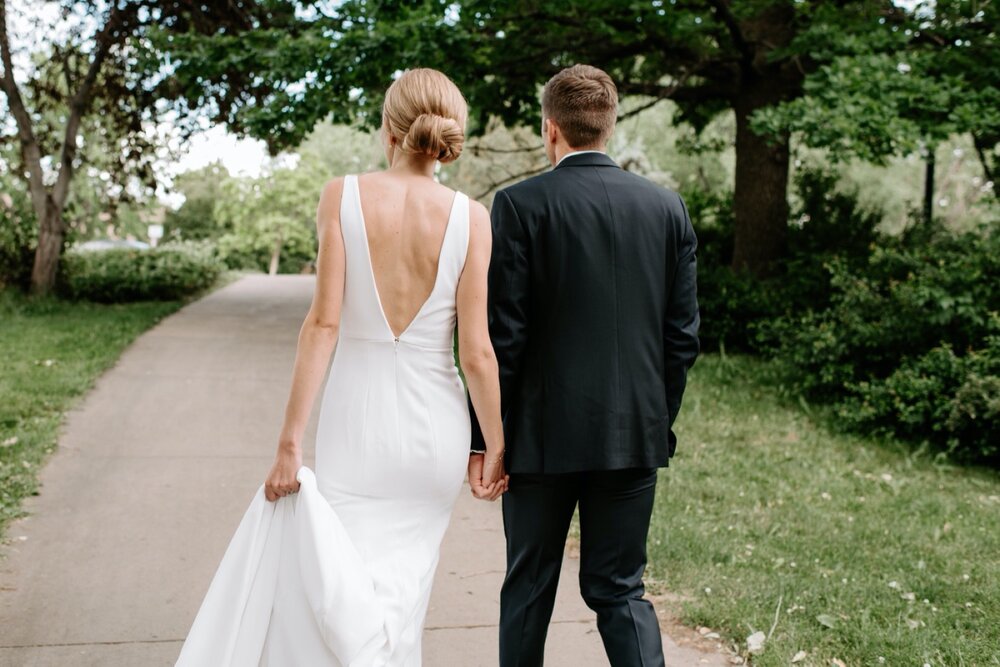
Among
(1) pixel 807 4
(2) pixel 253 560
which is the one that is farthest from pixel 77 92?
(2) pixel 253 560

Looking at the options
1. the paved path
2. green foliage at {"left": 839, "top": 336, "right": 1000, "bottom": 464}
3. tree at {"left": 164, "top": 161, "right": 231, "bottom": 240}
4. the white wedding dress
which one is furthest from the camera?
tree at {"left": 164, "top": 161, "right": 231, "bottom": 240}

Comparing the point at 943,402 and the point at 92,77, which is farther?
the point at 92,77

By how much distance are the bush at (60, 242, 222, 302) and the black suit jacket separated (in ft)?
47.8

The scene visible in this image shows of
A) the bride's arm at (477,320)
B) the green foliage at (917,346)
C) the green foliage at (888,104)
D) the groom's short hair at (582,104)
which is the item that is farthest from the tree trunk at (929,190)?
the bride's arm at (477,320)

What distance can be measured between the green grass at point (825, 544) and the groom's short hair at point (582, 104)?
219 cm

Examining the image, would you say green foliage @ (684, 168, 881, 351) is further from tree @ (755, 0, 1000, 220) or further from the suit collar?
the suit collar

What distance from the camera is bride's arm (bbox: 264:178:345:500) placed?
2.62 metres

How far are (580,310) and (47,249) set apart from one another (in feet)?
47.7

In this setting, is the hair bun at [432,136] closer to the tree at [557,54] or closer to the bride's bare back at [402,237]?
the bride's bare back at [402,237]

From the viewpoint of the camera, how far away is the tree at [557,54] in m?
10.1

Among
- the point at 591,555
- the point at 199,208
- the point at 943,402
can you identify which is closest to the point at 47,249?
the point at 943,402

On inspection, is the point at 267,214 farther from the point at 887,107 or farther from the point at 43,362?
the point at 887,107

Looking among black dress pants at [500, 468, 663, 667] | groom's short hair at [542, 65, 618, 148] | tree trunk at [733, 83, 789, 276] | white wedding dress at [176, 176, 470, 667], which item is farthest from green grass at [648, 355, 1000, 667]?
tree trunk at [733, 83, 789, 276]

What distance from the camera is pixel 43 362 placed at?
948 centimetres
